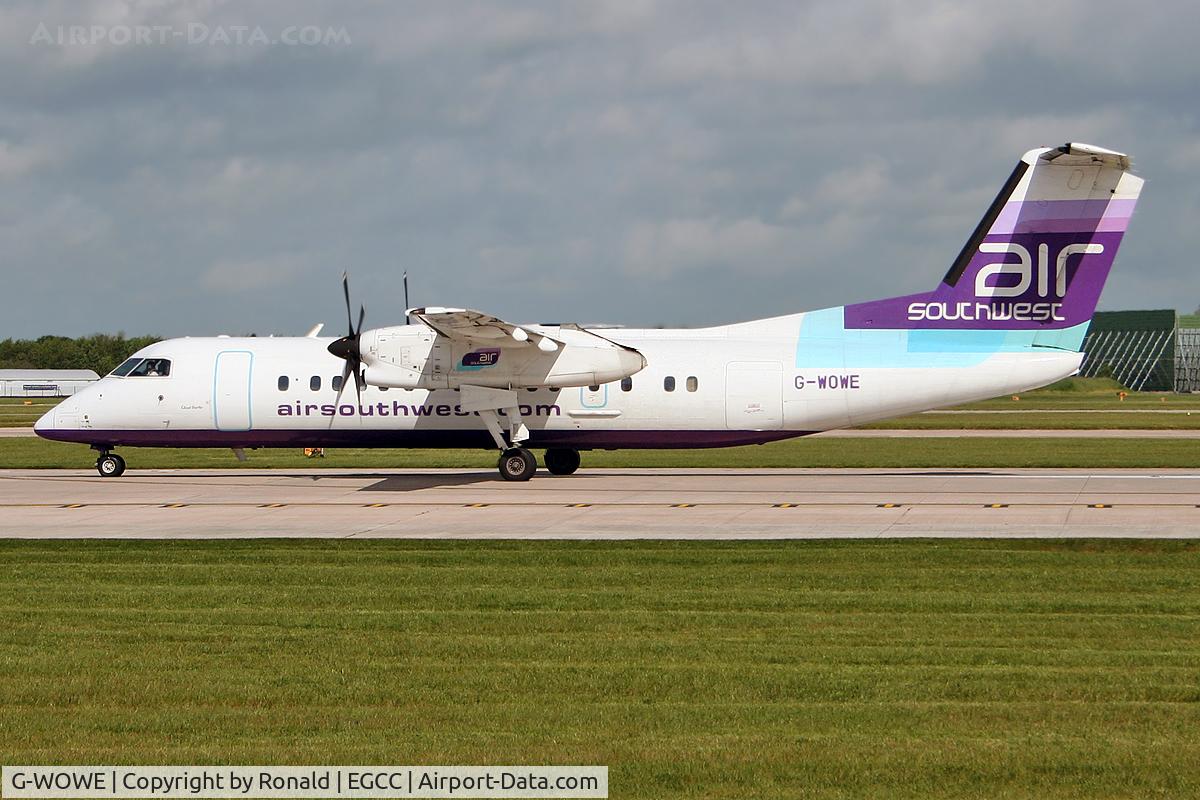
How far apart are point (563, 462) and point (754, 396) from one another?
17.9 ft

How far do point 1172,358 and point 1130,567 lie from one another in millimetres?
126149

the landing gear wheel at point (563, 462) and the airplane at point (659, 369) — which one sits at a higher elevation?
the airplane at point (659, 369)

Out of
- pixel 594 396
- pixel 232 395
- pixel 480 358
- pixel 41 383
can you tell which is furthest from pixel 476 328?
pixel 41 383

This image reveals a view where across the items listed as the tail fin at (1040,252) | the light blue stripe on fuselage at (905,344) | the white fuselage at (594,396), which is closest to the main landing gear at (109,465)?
the white fuselage at (594,396)

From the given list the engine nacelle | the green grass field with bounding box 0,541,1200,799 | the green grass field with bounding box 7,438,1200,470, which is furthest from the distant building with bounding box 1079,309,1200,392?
the green grass field with bounding box 0,541,1200,799

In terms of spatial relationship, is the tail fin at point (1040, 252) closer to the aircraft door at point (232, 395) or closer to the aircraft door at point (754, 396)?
the aircraft door at point (754, 396)

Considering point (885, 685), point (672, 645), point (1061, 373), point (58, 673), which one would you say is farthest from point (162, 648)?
point (1061, 373)

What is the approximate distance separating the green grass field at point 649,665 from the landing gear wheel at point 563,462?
13052 mm

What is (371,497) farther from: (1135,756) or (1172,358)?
(1172,358)

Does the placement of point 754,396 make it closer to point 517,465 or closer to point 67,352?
point 517,465

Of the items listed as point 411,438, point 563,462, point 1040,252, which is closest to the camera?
point 1040,252

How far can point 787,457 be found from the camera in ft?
122

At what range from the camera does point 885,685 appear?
984 cm

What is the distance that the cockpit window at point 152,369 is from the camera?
96.8 feet
